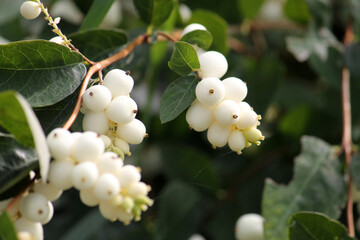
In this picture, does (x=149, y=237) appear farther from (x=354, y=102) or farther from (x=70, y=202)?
(x=354, y=102)

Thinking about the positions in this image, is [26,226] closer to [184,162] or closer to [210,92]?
[210,92]

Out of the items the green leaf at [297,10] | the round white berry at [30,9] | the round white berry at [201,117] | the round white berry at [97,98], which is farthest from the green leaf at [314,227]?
the green leaf at [297,10]

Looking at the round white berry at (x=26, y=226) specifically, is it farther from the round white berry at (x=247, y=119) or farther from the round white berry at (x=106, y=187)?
the round white berry at (x=247, y=119)

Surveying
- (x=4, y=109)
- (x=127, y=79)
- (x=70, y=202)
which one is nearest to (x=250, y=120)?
(x=127, y=79)

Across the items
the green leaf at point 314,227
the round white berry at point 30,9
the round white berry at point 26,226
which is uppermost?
the round white berry at point 30,9

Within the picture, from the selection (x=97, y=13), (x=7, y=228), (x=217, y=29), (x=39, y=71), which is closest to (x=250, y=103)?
(x=217, y=29)

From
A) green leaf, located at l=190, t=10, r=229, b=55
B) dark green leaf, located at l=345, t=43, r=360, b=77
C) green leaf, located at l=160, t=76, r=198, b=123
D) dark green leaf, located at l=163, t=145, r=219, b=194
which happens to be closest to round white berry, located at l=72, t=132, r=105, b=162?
green leaf, located at l=160, t=76, r=198, b=123

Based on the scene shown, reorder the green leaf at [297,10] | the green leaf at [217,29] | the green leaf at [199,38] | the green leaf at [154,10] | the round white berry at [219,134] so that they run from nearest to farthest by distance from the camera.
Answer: the round white berry at [219,134] → the green leaf at [199,38] → the green leaf at [154,10] → the green leaf at [217,29] → the green leaf at [297,10]
